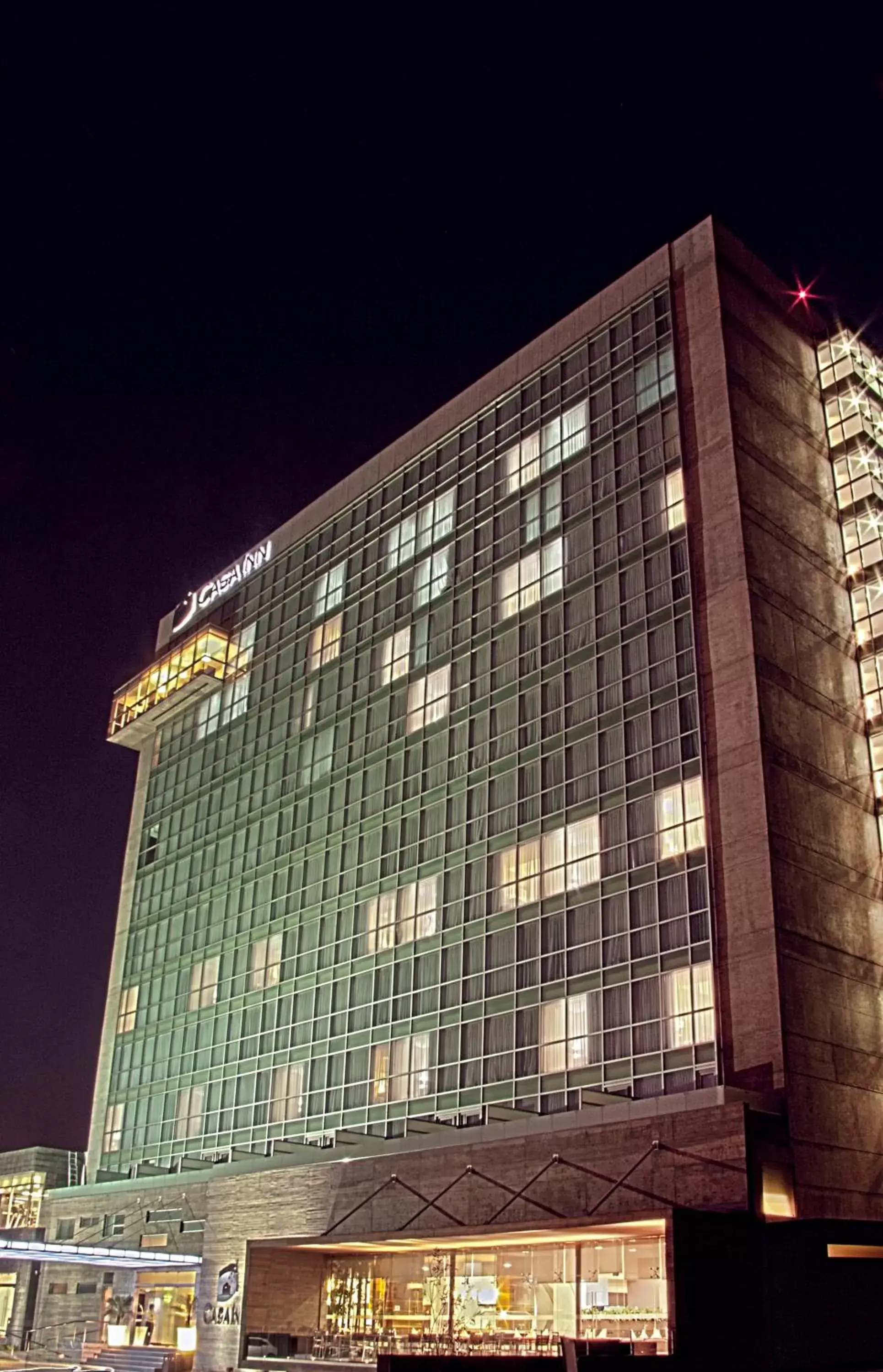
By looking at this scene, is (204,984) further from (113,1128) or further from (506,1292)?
(506,1292)

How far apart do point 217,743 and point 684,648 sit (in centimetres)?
3983

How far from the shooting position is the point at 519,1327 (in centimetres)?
4656

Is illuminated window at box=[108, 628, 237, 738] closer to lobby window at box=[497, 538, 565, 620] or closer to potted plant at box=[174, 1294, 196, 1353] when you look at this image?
lobby window at box=[497, 538, 565, 620]

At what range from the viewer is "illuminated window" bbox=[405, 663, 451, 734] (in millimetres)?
64625

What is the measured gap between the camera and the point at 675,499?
56.2 m

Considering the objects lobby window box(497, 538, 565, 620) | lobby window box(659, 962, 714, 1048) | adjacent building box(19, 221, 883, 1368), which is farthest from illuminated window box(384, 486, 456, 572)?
lobby window box(659, 962, 714, 1048)

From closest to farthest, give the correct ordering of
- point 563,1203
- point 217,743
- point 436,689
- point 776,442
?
point 563,1203
point 776,442
point 436,689
point 217,743

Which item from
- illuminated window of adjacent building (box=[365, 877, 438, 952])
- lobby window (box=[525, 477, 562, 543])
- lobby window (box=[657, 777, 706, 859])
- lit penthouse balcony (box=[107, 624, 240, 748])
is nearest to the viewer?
lobby window (box=[657, 777, 706, 859])

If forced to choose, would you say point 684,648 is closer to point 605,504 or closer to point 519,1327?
point 605,504

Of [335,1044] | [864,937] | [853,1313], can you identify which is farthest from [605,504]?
[853,1313]

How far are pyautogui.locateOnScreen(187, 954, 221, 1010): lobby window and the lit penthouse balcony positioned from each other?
19.3 meters

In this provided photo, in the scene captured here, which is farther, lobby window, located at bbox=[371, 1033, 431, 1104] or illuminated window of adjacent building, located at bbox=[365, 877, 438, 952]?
illuminated window of adjacent building, located at bbox=[365, 877, 438, 952]

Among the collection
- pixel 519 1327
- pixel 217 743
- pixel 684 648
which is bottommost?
pixel 519 1327

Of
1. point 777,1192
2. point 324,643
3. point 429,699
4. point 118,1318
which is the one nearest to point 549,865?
point 429,699
